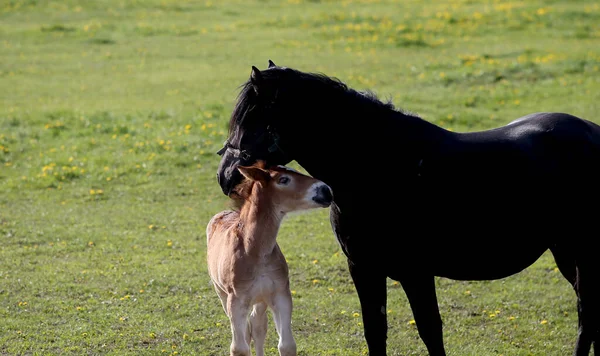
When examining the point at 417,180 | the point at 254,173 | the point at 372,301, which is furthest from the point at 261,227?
the point at 417,180

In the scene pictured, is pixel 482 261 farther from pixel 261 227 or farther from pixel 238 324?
pixel 238 324

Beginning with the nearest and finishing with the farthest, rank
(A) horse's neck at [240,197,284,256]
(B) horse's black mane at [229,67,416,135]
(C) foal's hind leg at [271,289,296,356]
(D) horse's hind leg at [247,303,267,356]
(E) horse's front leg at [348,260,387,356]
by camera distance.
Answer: (B) horse's black mane at [229,67,416,135]
(E) horse's front leg at [348,260,387,356]
(C) foal's hind leg at [271,289,296,356]
(A) horse's neck at [240,197,284,256]
(D) horse's hind leg at [247,303,267,356]

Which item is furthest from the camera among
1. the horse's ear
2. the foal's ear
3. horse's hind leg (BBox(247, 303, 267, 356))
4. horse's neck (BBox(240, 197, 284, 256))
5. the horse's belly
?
horse's hind leg (BBox(247, 303, 267, 356))

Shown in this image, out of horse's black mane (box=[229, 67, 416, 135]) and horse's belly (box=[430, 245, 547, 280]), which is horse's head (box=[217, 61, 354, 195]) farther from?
horse's belly (box=[430, 245, 547, 280])

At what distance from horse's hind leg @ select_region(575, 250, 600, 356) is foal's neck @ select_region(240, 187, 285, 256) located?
2.05 meters

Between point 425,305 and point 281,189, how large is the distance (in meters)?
1.16

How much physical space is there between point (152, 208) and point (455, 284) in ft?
14.5

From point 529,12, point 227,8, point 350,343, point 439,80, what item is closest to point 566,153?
point 350,343

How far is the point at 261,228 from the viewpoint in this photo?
5543 mm

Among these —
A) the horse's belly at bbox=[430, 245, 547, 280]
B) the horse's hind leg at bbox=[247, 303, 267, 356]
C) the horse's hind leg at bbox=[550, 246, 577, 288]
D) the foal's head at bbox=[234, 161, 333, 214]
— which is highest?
the foal's head at bbox=[234, 161, 333, 214]

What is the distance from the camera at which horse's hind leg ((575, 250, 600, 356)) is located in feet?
18.3

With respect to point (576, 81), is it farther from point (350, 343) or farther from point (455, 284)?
point (350, 343)

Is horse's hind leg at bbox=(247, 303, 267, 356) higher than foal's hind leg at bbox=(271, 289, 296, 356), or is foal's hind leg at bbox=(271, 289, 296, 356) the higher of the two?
foal's hind leg at bbox=(271, 289, 296, 356)

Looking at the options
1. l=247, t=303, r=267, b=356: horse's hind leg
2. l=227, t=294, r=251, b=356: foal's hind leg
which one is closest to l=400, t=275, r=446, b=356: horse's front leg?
l=227, t=294, r=251, b=356: foal's hind leg
